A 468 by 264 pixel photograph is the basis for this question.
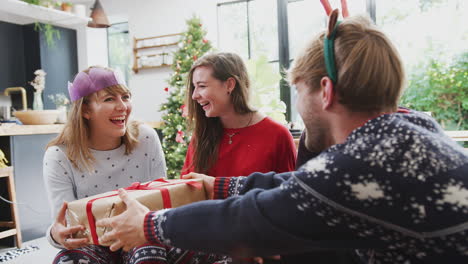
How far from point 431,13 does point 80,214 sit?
196 inches

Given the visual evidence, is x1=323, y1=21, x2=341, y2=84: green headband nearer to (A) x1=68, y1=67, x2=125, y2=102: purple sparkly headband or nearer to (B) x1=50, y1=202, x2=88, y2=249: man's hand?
(B) x1=50, y1=202, x2=88, y2=249: man's hand

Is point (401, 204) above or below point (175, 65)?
below

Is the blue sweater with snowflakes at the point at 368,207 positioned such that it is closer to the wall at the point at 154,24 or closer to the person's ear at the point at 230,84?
the person's ear at the point at 230,84

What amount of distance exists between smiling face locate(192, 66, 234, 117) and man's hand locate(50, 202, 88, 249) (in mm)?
840

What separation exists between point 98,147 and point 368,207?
1269mm

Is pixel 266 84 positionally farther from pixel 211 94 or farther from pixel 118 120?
pixel 118 120

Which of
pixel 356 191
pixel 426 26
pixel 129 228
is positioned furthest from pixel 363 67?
pixel 426 26

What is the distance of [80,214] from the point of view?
42.7 inches

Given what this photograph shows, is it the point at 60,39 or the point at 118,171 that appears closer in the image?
the point at 118,171

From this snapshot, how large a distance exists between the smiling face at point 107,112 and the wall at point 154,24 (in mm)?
4279

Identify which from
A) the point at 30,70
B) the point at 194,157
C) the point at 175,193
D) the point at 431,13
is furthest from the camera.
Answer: the point at 30,70

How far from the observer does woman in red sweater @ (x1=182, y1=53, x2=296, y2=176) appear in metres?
1.80

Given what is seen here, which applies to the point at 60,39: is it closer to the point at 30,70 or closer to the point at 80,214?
the point at 30,70

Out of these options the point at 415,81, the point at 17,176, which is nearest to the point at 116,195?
the point at 17,176
